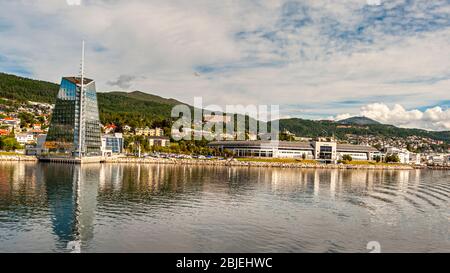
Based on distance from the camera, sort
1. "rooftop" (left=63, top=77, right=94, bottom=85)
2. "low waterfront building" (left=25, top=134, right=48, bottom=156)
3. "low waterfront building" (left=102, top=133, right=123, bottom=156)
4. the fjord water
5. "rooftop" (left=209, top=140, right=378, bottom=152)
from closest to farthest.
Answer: the fjord water < "low waterfront building" (left=25, top=134, right=48, bottom=156) < "rooftop" (left=63, top=77, right=94, bottom=85) < "low waterfront building" (left=102, top=133, right=123, bottom=156) < "rooftop" (left=209, top=140, right=378, bottom=152)

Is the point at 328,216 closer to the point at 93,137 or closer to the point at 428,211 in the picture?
the point at 428,211

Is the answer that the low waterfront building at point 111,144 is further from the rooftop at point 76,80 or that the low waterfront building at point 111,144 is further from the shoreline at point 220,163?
the rooftop at point 76,80

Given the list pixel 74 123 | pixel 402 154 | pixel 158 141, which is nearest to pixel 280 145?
pixel 158 141

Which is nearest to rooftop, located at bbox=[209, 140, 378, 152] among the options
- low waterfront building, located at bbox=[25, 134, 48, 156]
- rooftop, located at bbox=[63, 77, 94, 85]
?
rooftop, located at bbox=[63, 77, 94, 85]

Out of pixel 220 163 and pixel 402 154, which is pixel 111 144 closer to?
pixel 220 163

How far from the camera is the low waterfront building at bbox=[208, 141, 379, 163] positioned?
10775 centimetres

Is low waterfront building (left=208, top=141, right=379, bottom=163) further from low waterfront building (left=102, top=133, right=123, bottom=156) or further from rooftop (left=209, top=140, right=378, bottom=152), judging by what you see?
low waterfront building (left=102, top=133, right=123, bottom=156)

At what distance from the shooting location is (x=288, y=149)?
110 meters

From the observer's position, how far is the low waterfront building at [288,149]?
354ft

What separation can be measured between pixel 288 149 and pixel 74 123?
180ft

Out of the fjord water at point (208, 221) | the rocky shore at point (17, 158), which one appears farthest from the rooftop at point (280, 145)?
the fjord water at point (208, 221)

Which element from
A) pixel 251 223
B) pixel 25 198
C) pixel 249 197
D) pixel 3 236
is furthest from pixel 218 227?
pixel 25 198

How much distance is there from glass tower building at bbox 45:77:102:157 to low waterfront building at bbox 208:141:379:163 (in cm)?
3785

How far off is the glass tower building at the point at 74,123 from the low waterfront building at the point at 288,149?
124 feet
